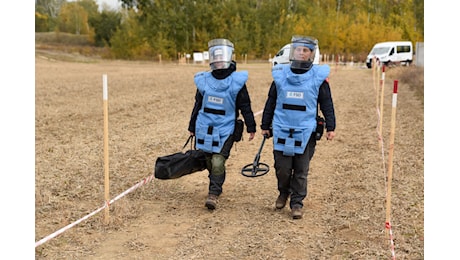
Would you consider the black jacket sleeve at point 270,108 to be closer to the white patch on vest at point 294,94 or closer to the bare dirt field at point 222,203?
the white patch on vest at point 294,94

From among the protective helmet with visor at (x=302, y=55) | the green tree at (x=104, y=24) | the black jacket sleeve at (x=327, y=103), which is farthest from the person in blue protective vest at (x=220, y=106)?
the green tree at (x=104, y=24)

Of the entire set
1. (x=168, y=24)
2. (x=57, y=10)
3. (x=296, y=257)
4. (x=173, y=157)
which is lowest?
(x=296, y=257)

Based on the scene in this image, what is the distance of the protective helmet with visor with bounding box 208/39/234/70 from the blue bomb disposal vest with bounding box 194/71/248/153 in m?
0.15

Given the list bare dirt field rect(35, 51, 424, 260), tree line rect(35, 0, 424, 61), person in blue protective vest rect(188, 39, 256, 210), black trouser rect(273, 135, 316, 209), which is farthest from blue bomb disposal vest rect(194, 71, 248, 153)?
tree line rect(35, 0, 424, 61)

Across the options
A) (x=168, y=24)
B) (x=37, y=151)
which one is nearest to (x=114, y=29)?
(x=168, y=24)

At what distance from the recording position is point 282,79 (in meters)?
5.83

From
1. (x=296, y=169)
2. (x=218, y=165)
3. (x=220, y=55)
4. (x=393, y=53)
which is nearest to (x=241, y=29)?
(x=393, y=53)

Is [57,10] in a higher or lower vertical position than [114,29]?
higher

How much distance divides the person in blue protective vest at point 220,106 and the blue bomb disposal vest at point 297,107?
49 cm

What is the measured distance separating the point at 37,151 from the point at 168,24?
58175 mm

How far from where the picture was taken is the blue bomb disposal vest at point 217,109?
241 inches

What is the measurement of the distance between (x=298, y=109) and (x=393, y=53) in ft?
135

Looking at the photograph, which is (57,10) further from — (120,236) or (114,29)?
(120,236)

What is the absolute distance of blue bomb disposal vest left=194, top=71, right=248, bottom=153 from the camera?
20.1ft
